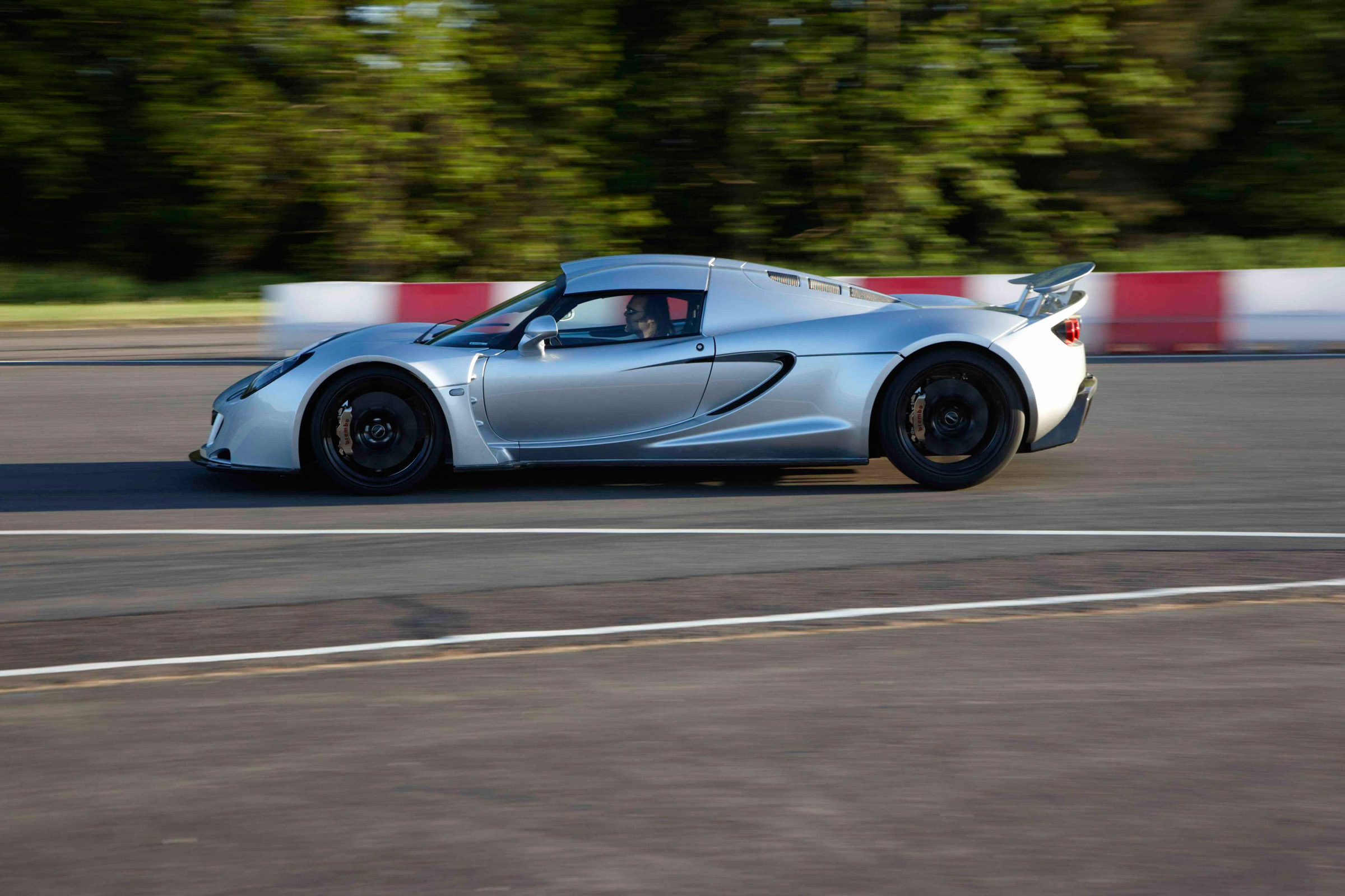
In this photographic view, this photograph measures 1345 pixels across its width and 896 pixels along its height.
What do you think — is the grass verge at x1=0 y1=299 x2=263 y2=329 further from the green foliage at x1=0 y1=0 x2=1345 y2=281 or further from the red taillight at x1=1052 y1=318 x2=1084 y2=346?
the red taillight at x1=1052 y1=318 x2=1084 y2=346

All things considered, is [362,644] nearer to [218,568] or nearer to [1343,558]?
[218,568]

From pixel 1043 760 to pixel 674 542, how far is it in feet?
8.74

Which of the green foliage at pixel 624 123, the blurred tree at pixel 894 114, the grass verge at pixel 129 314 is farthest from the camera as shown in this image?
the blurred tree at pixel 894 114

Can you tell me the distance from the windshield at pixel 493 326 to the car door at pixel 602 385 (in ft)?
0.53

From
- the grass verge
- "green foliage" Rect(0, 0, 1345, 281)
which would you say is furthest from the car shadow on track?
→ "green foliage" Rect(0, 0, 1345, 281)

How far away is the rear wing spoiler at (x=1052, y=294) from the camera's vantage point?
7.33 meters

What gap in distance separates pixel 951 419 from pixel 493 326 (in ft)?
7.68

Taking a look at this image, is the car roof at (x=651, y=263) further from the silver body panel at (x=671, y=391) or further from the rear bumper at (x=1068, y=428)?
the rear bumper at (x=1068, y=428)

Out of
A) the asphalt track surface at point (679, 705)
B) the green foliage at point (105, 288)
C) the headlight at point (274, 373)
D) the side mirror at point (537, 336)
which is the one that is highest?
the green foliage at point (105, 288)

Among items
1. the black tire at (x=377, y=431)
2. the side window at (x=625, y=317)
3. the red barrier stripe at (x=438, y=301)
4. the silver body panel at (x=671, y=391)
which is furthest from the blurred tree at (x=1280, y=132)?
the black tire at (x=377, y=431)

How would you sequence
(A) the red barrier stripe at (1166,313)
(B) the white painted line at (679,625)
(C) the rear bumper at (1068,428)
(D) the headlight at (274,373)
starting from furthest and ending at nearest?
(A) the red barrier stripe at (1166,313)
(C) the rear bumper at (1068,428)
(D) the headlight at (274,373)
(B) the white painted line at (679,625)

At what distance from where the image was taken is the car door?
6969 mm

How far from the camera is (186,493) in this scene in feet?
24.0

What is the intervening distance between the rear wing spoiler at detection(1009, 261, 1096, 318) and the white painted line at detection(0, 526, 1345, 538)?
149cm
